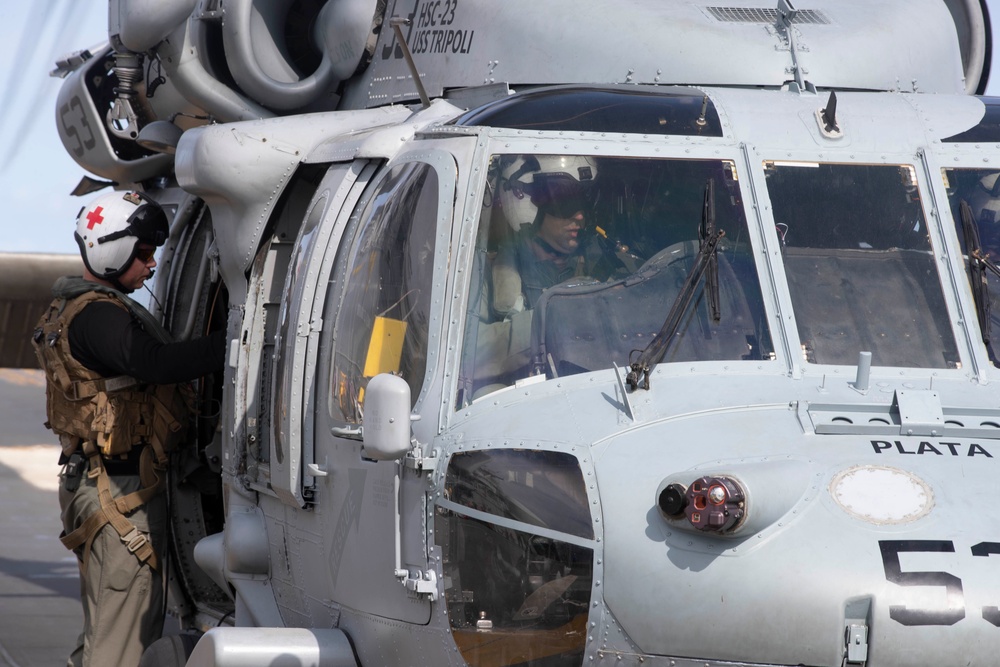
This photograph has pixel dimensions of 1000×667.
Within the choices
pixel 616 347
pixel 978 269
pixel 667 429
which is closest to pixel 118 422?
pixel 616 347

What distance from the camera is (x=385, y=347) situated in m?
4.43

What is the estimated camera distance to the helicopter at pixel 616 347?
3551mm

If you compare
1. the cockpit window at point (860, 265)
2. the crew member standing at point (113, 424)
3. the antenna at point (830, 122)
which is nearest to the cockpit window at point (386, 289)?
the cockpit window at point (860, 265)

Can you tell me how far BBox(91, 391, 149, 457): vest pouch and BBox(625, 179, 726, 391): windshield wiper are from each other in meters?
3.00

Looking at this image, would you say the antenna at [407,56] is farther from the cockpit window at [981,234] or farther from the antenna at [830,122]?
the cockpit window at [981,234]

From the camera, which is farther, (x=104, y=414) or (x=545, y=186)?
(x=104, y=414)

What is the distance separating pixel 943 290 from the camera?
432 centimetres

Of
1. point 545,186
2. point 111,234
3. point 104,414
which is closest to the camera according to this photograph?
point 545,186

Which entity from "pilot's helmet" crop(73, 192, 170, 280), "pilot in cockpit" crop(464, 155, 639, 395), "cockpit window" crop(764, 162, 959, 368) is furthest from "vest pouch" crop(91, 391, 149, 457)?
"cockpit window" crop(764, 162, 959, 368)

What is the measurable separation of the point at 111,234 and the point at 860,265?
3.58 metres

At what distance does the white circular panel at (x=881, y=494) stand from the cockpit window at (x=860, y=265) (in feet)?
1.83

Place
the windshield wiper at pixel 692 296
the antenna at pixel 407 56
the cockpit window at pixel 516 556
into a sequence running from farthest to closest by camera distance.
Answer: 1. the antenna at pixel 407 56
2. the windshield wiper at pixel 692 296
3. the cockpit window at pixel 516 556

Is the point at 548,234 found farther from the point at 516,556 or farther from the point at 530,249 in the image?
the point at 516,556

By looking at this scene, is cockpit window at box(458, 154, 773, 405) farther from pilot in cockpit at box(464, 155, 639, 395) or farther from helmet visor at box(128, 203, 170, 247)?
helmet visor at box(128, 203, 170, 247)
